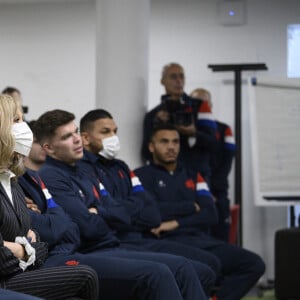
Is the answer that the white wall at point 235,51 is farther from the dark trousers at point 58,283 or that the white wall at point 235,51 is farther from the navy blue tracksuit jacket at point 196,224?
the dark trousers at point 58,283

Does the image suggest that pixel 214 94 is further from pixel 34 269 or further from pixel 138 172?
pixel 34 269

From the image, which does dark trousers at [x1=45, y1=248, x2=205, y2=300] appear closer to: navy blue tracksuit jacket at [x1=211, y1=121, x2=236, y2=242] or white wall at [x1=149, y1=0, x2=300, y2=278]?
navy blue tracksuit jacket at [x1=211, y1=121, x2=236, y2=242]

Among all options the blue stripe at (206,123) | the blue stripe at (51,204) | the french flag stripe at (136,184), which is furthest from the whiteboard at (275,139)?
the blue stripe at (51,204)

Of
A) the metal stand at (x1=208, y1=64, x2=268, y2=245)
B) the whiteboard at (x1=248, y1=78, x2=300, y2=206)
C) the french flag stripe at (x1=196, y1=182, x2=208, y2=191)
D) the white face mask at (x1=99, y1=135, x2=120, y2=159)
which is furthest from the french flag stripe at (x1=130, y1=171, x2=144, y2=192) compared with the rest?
the metal stand at (x1=208, y1=64, x2=268, y2=245)

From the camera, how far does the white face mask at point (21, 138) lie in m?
2.65

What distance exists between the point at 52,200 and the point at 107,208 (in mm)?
513

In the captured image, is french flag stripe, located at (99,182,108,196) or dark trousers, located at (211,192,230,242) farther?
dark trousers, located at (211,192,230,242)

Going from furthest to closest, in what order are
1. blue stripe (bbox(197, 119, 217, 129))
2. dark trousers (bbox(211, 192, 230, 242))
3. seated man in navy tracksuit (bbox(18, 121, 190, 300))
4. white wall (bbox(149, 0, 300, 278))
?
white wall (bbox(149, 0, 300, 278)) < dark trousers (bbox(211, 192, 230, 242)) < blue stripe (bbox(197, 119, 217, 129)) < seated man in navy tracksuit (bbox(18, 121, 190, 300))

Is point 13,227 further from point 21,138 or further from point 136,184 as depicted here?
point 136,184

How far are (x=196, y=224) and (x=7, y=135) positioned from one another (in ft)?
6.42

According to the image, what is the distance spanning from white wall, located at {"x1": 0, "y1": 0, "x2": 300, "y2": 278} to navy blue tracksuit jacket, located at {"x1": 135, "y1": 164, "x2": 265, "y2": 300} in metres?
2.23

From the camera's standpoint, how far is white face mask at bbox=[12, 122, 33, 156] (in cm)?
265

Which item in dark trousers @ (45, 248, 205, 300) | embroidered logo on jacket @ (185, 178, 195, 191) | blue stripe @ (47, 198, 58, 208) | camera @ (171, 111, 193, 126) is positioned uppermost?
camera @ (171, 111, 193, 126)

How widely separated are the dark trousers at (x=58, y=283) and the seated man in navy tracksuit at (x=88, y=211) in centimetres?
36
